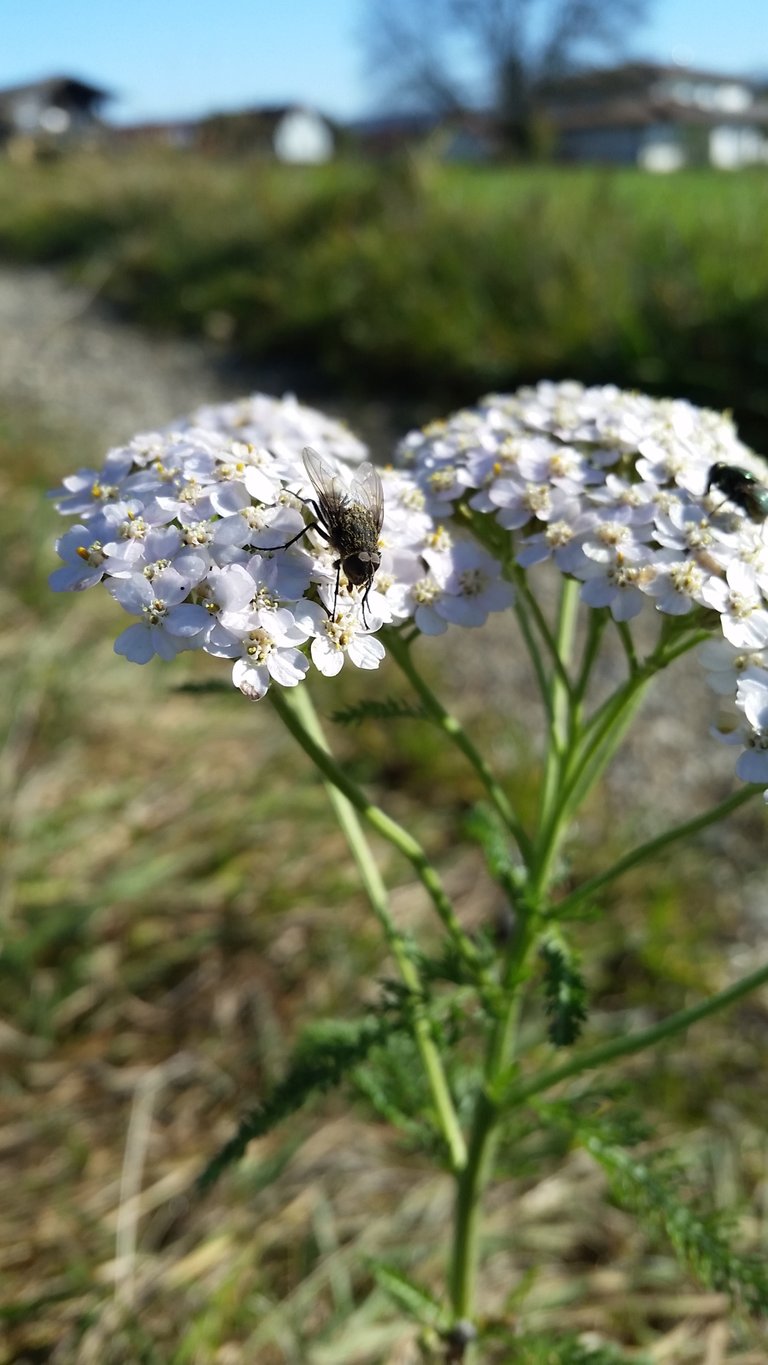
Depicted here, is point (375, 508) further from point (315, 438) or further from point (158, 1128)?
point (158, 1128)

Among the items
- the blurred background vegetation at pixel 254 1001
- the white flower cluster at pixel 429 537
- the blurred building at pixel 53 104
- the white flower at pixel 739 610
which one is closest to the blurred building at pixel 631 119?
the blurred building at pixel 53 104

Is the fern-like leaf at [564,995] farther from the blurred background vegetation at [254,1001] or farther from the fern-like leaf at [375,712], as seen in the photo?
the blurred background vegetation at [254,1001]

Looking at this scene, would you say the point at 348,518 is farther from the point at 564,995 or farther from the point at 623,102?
the point at 623,102

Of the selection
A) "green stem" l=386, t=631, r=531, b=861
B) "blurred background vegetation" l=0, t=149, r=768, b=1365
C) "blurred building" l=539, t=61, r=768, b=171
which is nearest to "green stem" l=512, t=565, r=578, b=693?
"green stem" l=386, t=631, r=531, b=861

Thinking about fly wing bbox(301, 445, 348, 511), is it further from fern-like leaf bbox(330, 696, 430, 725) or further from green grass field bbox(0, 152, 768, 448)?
green grass field bbox(0, 152, 768, 448)

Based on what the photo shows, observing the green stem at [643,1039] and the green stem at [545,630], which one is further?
the green stem at [545,630]

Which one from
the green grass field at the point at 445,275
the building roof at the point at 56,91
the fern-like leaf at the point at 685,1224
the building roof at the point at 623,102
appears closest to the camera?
the fern-like leaf at the point at 685,1224

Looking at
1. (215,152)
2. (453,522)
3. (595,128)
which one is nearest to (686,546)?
(453,522)
